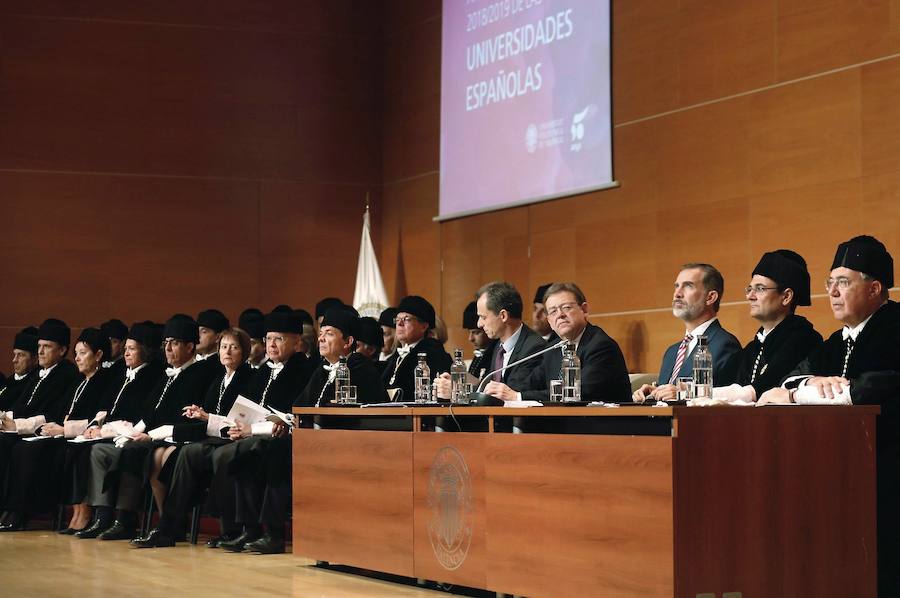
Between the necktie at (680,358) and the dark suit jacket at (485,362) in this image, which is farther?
the dark suit jacket at (485,362)

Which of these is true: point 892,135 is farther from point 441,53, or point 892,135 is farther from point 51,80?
point 51,80

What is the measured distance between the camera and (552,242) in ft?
32.1

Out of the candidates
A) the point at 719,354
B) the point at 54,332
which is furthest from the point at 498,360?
the point at 54,332

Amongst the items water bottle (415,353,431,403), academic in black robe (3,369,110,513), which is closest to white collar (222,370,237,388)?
academic in black robe (3,369,110,513)

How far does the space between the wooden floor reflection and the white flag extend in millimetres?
3775

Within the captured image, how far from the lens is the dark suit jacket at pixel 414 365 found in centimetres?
817

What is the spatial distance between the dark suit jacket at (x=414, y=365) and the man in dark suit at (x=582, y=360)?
5.30 ft

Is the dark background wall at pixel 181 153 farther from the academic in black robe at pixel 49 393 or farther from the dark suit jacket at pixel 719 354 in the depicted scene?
the dark suit jacket at pixel 719 354

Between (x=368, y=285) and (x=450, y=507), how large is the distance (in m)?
6.07

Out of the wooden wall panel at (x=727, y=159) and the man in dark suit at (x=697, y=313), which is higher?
the wooden wall panel at (x=727, y=159)

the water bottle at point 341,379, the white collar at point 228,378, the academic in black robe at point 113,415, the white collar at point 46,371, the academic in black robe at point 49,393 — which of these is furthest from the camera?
the white collar at point 46,371

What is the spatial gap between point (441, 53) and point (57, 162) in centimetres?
340

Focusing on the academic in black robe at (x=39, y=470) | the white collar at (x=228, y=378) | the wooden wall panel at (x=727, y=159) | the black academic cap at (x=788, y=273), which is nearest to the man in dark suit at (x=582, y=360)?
the black academic cap at (x=788, y=273)

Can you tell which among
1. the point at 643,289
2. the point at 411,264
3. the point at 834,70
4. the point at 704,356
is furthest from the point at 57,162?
the point at 704,356
